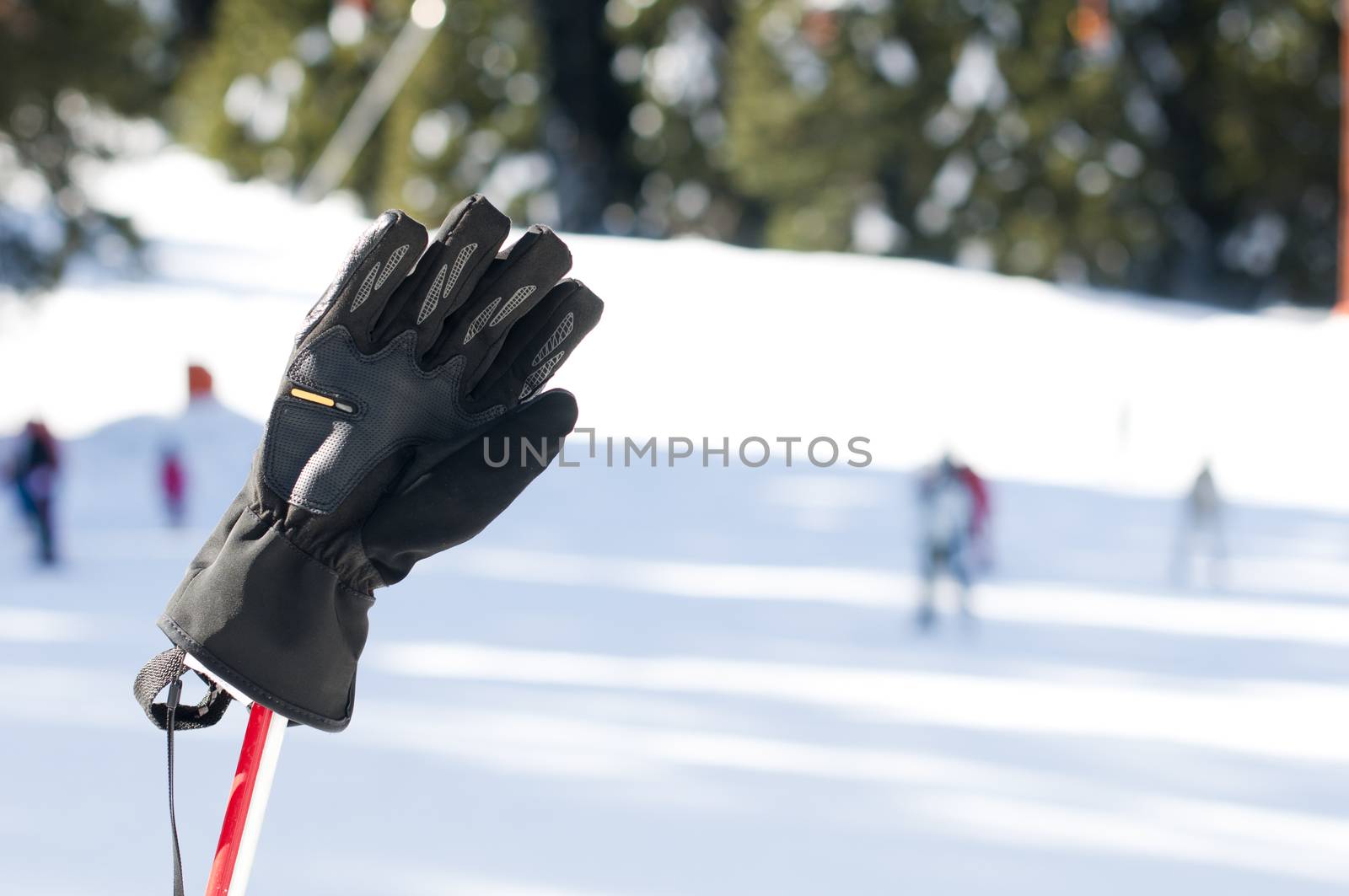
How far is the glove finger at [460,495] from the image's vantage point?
1.94m

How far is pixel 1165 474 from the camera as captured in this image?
10086mm

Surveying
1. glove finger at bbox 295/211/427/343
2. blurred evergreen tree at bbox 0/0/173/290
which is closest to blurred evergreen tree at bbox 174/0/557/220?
blurred evergreen tree at bbox 0/0/173/290

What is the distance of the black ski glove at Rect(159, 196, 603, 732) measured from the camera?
1.90 meters

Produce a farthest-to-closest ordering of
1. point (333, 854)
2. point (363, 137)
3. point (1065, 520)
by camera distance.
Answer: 1. point (363, 137)
2. point (1065, 520)
3. point (333, 854)

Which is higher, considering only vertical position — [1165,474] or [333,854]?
[1165,474]

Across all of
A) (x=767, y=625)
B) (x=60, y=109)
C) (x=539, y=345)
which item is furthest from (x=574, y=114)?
(x=539, y=345)

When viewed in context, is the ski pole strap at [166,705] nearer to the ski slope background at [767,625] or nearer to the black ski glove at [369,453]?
the black ski glove at [369,453]

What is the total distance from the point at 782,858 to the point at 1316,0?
1783 centimetres

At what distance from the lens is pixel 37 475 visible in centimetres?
780

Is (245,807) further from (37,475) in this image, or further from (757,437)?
(757,437)

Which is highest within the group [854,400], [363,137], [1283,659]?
[363,137]

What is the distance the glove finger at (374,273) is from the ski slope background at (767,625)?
8.48 ft

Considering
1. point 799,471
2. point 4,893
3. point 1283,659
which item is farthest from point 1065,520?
point 4,893

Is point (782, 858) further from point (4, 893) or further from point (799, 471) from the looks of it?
point (799, 471)
